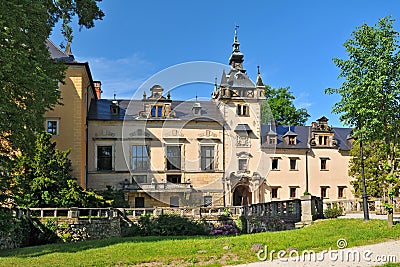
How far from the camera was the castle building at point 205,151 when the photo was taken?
1284 inches

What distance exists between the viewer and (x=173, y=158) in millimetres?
34094

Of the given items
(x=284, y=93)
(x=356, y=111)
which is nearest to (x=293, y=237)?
(x=356, y=111)

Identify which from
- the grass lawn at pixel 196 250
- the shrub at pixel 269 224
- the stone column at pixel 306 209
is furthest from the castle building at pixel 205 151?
the grass lawn at pixel 196 250

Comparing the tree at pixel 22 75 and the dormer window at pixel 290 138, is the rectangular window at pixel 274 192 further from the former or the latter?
the tree at pixel 22 75

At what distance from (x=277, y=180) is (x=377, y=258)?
2714cm

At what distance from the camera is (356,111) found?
1489 cm

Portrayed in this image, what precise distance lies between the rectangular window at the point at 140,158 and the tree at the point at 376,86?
67.8 ft

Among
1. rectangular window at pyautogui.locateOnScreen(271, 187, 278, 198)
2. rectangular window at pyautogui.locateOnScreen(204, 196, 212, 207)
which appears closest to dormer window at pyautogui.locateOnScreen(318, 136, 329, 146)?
rectangular window at pyautogui.locateOnScreen(271, 187, 278, 198)

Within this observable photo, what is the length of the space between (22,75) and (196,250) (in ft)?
22.6

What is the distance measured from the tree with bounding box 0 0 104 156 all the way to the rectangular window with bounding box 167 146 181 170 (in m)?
19.1

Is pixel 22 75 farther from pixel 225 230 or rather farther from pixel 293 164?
pixel 293 164

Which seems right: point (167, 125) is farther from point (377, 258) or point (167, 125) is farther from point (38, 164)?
point (377, 258)

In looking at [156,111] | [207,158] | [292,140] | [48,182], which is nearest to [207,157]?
[207,158]

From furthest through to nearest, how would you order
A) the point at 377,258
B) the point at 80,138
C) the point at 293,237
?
the point at 80,138, the point at 293,237, the point at 377,258
